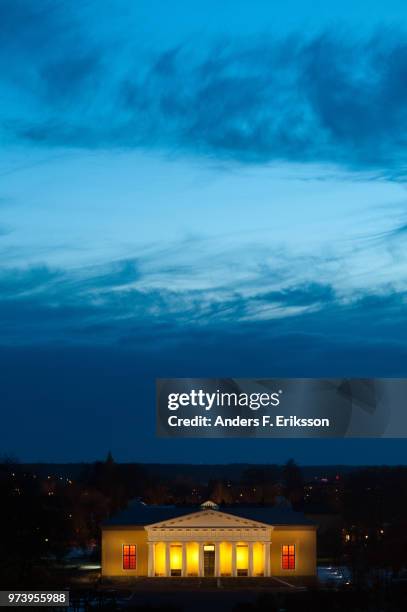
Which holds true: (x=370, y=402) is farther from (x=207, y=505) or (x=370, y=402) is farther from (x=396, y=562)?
(x=207, y=505)

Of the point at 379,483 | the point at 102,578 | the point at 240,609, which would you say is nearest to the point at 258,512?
the point at 102,578

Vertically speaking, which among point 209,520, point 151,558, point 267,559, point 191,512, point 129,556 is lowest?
point 267,559

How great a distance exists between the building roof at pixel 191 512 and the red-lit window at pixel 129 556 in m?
1.51

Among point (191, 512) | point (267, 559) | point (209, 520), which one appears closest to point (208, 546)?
Answer: point (209, 520)

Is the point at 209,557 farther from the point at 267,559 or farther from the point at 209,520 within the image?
the point at 267,559

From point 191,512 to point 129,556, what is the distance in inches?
215

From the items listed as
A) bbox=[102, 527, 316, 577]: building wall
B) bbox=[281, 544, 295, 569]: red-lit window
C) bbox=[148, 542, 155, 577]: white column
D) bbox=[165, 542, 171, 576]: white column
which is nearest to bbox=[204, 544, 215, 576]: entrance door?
bbox=[102, 527, 316, 577]: building wall

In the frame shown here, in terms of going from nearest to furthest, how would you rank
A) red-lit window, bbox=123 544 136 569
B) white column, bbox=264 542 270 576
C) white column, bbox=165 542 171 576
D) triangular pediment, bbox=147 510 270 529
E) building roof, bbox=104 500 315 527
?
1. red-lit window, bbox=123 544 136 569
2. white column, bbox=264 542 270 576
3. building roof, bbox=104 500 315 527
4. white column, bbox=165 542 171 576
5. triangular pediment, bbox=147 510 270 529

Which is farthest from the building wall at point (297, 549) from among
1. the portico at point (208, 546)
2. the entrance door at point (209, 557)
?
the entrance door at point (209, 557)

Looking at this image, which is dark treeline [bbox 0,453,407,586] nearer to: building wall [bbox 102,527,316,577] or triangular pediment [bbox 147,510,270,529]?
building wall [bbox 102,527,316,577]

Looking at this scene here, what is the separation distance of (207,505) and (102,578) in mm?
13768

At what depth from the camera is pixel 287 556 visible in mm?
78625

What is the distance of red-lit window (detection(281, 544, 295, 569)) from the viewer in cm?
7831

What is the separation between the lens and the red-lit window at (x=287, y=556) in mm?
78312
